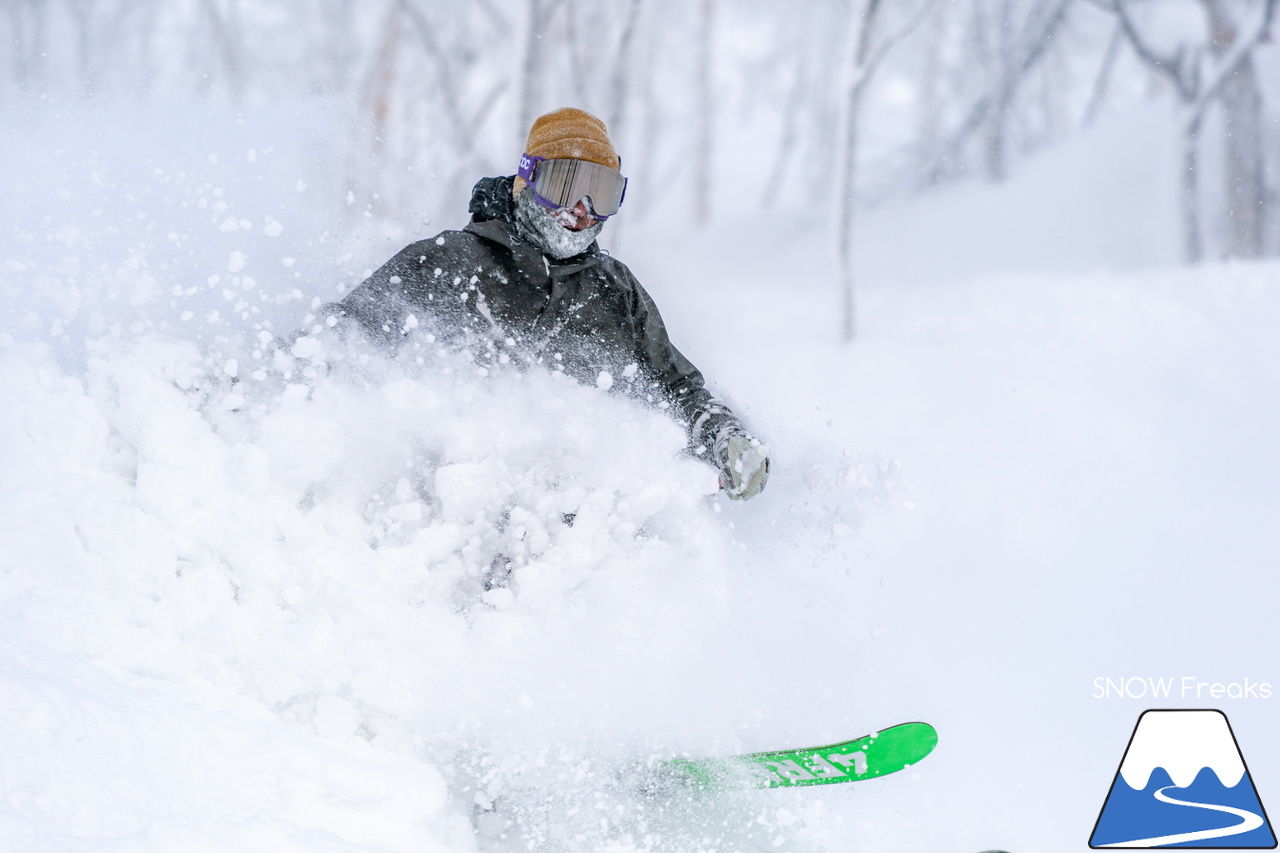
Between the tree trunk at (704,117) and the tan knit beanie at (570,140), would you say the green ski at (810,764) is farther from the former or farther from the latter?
the tree trunk at (704,117)

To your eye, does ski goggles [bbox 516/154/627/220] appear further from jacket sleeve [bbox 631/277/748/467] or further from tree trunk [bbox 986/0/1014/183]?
tree trunk [bbox 986/0/1014/183]

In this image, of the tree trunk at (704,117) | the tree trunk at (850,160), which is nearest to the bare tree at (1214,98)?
the tree trunk at (850,160)

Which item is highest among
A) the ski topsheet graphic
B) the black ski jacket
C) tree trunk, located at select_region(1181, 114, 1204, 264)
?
tree trunk, located at select_region(1181, 114, 1204, 264)

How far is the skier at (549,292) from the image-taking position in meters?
2.70

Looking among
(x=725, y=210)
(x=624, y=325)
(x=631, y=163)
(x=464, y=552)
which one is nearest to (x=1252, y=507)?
(x=624, y=325)

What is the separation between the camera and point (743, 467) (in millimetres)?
2654

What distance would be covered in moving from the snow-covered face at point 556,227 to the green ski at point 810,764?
5.21 feet

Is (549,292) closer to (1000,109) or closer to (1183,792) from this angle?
(1183,792)

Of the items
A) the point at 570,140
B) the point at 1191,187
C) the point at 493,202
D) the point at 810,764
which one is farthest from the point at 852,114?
the point at 810,764

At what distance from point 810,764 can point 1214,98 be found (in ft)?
32.0

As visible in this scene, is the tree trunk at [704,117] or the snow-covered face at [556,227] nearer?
the snow-covered face at [556,227]

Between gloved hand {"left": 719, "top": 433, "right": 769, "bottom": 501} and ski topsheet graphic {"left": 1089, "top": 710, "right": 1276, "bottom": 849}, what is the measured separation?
1495 mm

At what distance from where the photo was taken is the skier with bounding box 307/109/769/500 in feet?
8.84

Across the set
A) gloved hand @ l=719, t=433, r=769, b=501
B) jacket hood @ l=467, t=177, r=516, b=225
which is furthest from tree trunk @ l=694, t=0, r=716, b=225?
gloved hand @ l=719, t=433, r=769, b=501
